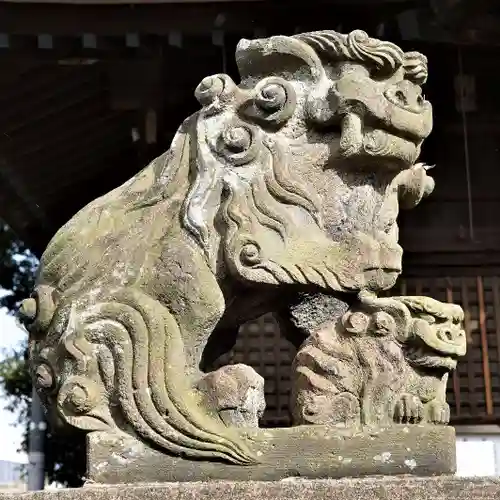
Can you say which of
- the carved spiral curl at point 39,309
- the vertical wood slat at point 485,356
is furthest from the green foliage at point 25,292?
the carved spiral curl at point 39,309

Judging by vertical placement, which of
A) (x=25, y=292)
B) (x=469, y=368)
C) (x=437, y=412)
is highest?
(x=25, y=292)

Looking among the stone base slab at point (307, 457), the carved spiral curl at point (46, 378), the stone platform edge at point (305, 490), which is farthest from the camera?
the carved spiral curl at point (46, 378)

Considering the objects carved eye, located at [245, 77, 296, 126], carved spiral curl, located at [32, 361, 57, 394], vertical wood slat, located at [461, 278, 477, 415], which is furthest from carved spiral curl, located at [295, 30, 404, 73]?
vertical wood slat, located at [461, 278, 477, 415]

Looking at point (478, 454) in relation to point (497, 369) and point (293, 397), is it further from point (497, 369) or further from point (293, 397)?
point (293, 397)

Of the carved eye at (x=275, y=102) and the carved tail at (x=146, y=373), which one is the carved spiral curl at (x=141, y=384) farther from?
the carved eye at (x=275, y=102)

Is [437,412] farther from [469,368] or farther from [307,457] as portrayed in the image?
[469,368]

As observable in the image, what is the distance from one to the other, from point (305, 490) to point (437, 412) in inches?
13.4

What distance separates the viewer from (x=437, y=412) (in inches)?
64.1

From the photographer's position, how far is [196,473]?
158 cm

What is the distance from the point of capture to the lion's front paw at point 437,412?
64.1 inches

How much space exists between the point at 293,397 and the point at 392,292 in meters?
3.55

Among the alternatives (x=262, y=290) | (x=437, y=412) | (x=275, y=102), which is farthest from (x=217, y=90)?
(x=437, y=412)

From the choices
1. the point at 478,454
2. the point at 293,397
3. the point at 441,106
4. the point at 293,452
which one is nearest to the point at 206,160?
the point at 293,397

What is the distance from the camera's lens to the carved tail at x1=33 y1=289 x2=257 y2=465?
1.59 m
